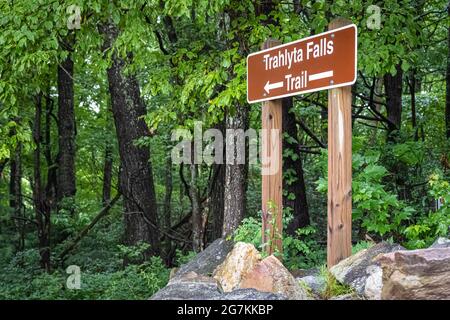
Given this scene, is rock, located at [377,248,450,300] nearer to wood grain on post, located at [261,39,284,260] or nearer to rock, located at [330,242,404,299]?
rock, located at [330,242,404,299]

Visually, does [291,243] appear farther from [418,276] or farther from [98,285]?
[98,285]

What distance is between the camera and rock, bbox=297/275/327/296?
15.4ft

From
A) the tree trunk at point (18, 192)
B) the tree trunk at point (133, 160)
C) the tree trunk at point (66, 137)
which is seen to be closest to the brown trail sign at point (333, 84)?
the tree trunk at point (133, 160)

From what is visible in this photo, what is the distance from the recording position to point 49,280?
911 cm

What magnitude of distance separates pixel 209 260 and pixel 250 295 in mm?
2366

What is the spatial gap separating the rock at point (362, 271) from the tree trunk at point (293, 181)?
10.1 ft

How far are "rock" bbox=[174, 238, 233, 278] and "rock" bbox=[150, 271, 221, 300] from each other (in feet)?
5.03

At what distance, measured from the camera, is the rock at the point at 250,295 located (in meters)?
4.02

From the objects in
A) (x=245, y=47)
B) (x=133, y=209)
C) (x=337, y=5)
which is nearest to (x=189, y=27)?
(x=245, y=47)

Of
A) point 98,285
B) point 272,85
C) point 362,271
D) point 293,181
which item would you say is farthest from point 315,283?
point 98,285

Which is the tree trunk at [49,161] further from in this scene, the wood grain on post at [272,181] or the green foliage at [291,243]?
the wood grain on post at [272,181]

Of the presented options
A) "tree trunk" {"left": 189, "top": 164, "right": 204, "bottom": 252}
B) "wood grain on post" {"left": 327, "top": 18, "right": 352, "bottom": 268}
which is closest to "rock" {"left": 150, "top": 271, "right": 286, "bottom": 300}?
"wood grain on post" {"left": 327, "top": 18, "right": 352, "bottom": 268}
